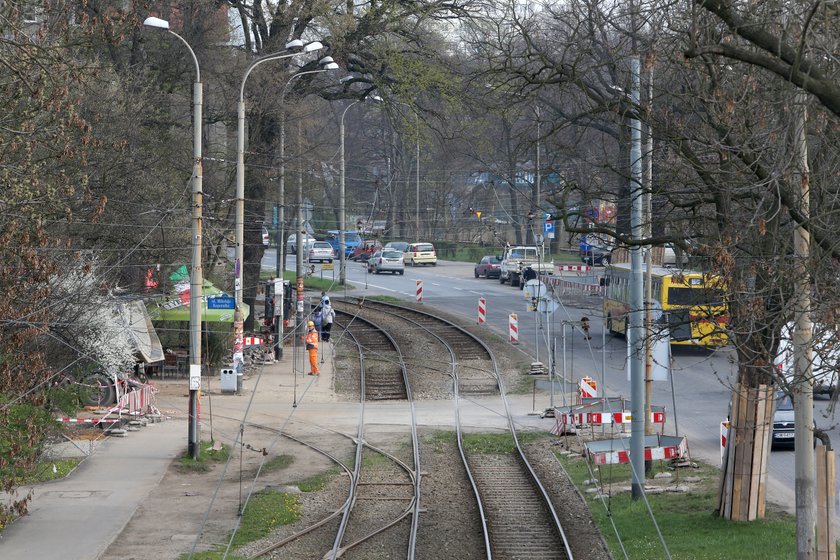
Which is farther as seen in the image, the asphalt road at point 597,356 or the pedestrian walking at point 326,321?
the pedestrian walking at point 326,321

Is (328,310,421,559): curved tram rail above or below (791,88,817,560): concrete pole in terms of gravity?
below

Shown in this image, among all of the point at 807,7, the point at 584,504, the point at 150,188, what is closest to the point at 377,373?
the point at 150,188

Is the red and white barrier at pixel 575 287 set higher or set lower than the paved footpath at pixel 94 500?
higher

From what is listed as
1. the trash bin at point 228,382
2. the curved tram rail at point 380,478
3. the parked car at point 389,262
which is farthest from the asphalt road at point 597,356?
the trash bin at point 228,382

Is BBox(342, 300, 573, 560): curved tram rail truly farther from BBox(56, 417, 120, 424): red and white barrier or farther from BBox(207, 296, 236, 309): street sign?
BBox(56, 417, 120, 424): red and white barrier

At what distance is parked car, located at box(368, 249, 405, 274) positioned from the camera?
6675 centimetres

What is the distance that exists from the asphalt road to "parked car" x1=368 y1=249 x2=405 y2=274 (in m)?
0.74

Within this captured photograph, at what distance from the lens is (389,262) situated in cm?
6675

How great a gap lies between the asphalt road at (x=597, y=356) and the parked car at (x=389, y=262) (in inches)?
29.3

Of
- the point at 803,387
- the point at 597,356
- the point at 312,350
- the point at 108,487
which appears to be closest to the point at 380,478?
the point at 108,487

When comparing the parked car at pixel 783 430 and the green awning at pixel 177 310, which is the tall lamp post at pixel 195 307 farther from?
the parked car at pixel 783 430

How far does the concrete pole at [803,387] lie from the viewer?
9.89 m

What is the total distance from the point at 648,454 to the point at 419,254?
55.6 m

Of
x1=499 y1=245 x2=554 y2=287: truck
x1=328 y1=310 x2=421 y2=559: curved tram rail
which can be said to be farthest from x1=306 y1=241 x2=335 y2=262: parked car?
x1=328 y1=310 x2=421 y2=559: curved tram rail
